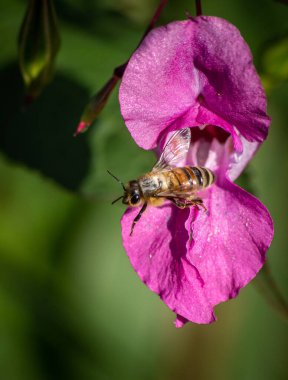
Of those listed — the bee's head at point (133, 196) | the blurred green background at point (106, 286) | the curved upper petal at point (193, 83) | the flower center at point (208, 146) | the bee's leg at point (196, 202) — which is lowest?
the blurred green background at point (106, 286)

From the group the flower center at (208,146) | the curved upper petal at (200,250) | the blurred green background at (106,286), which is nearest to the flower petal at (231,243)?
the curved upper petal at (200,250)

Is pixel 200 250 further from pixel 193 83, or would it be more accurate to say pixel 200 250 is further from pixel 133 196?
pixel 193 83

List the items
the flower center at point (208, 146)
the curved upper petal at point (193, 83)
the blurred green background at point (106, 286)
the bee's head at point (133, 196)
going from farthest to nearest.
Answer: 1. the blurred green background at point (106, 286)
2. the flower center at point (208, 146)
3. the bee's head at point (133, 196)
4. the curved upper petal at point (193, 83)

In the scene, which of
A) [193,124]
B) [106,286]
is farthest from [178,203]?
[106,286]

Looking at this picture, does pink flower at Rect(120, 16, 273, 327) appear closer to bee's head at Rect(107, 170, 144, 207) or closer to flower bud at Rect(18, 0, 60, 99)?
bee's head at Rect(107, 170, 144, 207)

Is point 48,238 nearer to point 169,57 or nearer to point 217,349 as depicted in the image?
point 217,349

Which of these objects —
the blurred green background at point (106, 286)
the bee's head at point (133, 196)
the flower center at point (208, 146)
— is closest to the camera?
the bee's head at point (133, 196)

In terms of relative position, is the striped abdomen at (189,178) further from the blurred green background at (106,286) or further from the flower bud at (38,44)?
the blurred green background at (106,286)

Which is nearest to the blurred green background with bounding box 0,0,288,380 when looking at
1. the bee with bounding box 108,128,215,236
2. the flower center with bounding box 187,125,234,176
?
the flower center with bounding box 187,125,234,176
